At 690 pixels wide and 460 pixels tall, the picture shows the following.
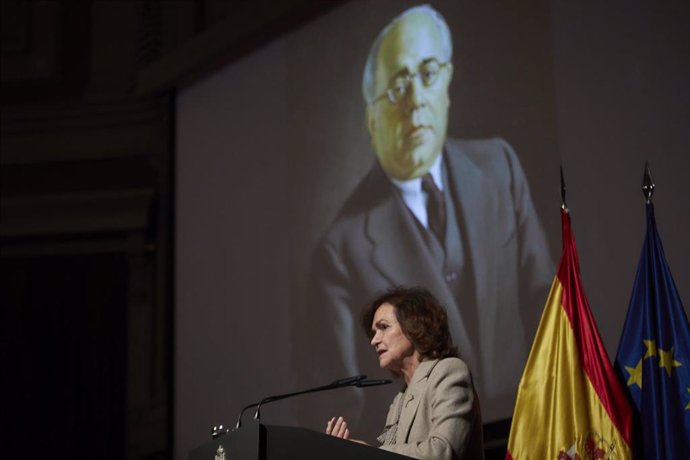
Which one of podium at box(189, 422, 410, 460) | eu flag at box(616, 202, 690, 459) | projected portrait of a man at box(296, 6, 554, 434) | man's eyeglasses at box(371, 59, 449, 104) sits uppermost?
man's eyeglasses at box(371, 59, 449, 104)

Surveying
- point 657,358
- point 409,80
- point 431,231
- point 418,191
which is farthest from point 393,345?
point 409,80

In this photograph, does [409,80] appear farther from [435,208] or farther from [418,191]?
[435,208]

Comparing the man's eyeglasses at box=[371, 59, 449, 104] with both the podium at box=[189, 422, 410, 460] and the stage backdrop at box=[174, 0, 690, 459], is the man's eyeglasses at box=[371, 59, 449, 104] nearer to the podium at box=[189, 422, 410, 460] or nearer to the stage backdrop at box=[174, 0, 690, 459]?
the stage backdrop at box=[174, 0, 690, 459]

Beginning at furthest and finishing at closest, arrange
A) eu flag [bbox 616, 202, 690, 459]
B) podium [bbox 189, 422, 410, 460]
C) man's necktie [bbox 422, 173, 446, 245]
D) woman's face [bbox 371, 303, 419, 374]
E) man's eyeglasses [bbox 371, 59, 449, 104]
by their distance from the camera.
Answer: man's eyeglasses [bbox 371, 59, 449, 104] → man's necktie [bbox 422, 173, 446, 245] → woman's face [bbox 371, 303, 419, 374] → eu flag [bbox 616, 202, 690, 459] → podium [bbox 189, 422, 410, 460]

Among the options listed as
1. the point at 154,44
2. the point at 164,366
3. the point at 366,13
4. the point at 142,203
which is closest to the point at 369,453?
the point at 366,13

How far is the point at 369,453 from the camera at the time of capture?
8.19ft

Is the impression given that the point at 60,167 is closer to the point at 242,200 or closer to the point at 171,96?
the point at 171,96

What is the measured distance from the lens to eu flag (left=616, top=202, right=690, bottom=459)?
285 cm

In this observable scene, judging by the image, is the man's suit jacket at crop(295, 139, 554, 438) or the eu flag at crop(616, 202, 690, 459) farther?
the man's suit jacket at crop(295, 139, 554, 438)

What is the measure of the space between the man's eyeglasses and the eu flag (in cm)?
164

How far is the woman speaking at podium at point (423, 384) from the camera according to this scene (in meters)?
2.74

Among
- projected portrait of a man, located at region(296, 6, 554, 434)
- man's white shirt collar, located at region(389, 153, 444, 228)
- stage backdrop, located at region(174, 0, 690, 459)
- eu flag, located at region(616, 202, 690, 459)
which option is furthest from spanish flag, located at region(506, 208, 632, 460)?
man's white shirt collar, located at region(389, 153, 444, 228)

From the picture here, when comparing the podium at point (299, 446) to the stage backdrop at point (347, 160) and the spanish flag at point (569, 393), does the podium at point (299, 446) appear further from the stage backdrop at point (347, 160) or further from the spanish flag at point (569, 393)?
the stage backdrop at point (347, 160)

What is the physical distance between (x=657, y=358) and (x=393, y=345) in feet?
2.52
